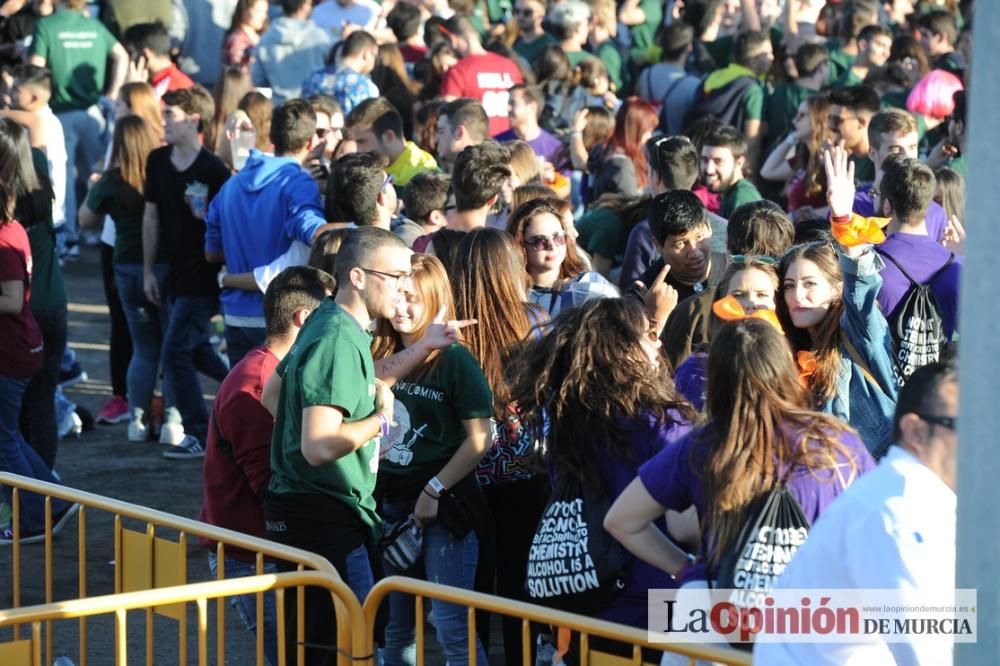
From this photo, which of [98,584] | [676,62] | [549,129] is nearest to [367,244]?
[98,584]

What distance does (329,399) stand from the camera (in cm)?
456

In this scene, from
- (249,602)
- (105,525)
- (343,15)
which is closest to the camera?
(249,602)

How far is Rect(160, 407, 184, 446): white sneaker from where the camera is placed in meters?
8.91

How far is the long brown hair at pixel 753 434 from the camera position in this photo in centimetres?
353

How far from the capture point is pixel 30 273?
23.6ft

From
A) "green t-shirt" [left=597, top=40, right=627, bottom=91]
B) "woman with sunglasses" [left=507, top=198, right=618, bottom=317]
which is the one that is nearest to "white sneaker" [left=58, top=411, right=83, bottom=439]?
"woman with sunglasses" [left=507, top=198, right=618, bottom=317]

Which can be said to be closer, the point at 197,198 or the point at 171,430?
the point at 197,198

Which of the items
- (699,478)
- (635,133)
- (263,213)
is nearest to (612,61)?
(635,133)

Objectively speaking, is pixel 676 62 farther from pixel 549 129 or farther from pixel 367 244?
pixel 367 244

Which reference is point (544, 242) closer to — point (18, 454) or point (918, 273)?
point (918, 273)

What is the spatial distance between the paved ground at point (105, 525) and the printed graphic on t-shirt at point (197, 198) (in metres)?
1.50

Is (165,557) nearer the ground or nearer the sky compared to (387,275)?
nearer the ground

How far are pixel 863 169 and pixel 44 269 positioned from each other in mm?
4506

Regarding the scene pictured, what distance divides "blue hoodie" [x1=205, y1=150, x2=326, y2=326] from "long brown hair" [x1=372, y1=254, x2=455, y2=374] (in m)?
2.16
